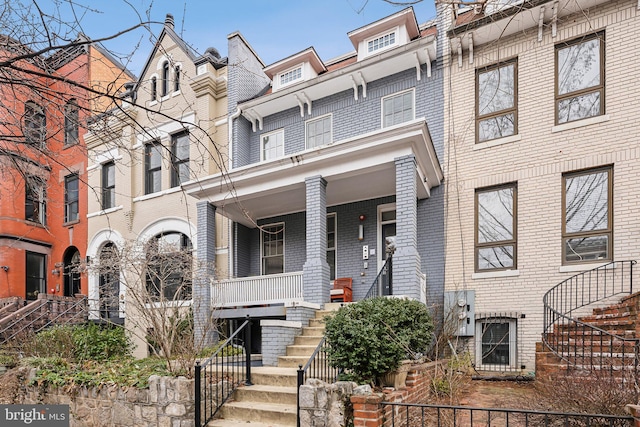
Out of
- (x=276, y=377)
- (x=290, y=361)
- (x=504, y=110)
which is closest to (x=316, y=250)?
(x=290, y=361)

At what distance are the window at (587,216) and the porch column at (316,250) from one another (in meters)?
4.92

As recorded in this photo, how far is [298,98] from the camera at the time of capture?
12.2m

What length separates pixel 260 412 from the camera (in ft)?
19.0

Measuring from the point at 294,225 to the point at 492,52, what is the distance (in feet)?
21.6

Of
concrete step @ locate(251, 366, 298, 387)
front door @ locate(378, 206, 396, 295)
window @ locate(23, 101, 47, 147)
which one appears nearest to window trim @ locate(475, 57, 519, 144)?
front door @ locate(378, 206, 396, 295)

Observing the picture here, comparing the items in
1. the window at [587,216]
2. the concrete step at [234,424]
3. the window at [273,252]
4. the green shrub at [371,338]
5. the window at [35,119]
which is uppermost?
the window at [35,119]

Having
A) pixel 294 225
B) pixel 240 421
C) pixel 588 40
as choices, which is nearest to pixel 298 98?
pixel 294 225

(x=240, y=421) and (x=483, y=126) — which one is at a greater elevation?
(x=483, y=126)

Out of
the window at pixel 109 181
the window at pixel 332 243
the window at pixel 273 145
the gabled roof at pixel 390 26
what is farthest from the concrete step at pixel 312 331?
the window at pixel 109 181

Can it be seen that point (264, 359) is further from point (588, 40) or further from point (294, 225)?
point (588, 40)

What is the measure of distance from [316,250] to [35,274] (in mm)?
14466

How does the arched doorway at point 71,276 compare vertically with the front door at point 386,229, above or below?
below

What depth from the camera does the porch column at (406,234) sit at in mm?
7984

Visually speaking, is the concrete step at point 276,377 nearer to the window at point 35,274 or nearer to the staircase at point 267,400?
the staircase at point 267,400
